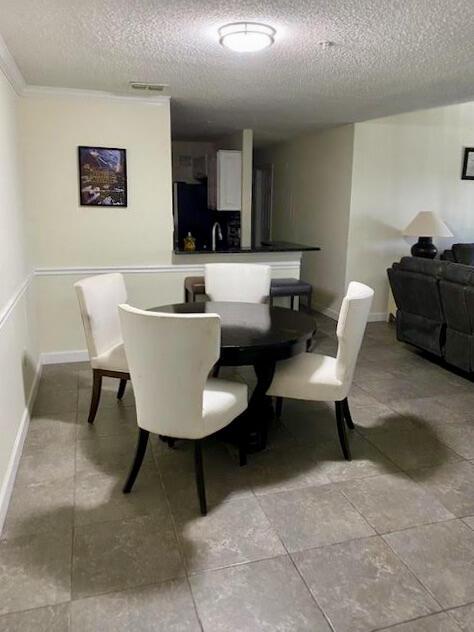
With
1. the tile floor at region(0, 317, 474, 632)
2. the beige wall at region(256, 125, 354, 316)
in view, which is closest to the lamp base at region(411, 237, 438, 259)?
the beige wall at region(256, 125, 354, 316)

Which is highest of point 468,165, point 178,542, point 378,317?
point 468,165

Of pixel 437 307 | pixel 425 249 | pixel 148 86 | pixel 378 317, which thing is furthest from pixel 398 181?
pixel 148 86

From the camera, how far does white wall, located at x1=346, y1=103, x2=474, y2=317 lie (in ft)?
17.6

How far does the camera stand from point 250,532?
2.04 m

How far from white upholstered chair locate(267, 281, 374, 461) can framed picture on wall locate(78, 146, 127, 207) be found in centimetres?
224

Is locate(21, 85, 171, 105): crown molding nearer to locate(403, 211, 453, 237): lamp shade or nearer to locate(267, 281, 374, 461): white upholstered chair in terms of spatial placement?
locate(267, 281, 374, 461): white upholstered chair

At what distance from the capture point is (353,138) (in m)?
5.28

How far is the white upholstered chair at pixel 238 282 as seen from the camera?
12.4 feet

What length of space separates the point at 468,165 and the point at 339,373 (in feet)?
14.2

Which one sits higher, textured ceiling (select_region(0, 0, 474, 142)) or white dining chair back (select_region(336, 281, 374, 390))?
textured ceiling (select_region(0, 0, 474, 142))

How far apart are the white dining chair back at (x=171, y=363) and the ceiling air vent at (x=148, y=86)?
7.17 ft

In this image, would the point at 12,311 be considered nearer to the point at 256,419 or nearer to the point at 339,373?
the point at 256,419

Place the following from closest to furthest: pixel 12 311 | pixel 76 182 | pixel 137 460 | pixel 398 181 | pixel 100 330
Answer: pixel 137 460 < pixel 12 311 < pixel 100 330 < pixel 76 182 < pixel 398 181

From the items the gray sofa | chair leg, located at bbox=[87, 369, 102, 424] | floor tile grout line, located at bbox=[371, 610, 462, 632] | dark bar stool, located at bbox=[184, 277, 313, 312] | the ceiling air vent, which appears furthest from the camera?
dark bar stool, located at bbox=[184, 277, 313, 312]
